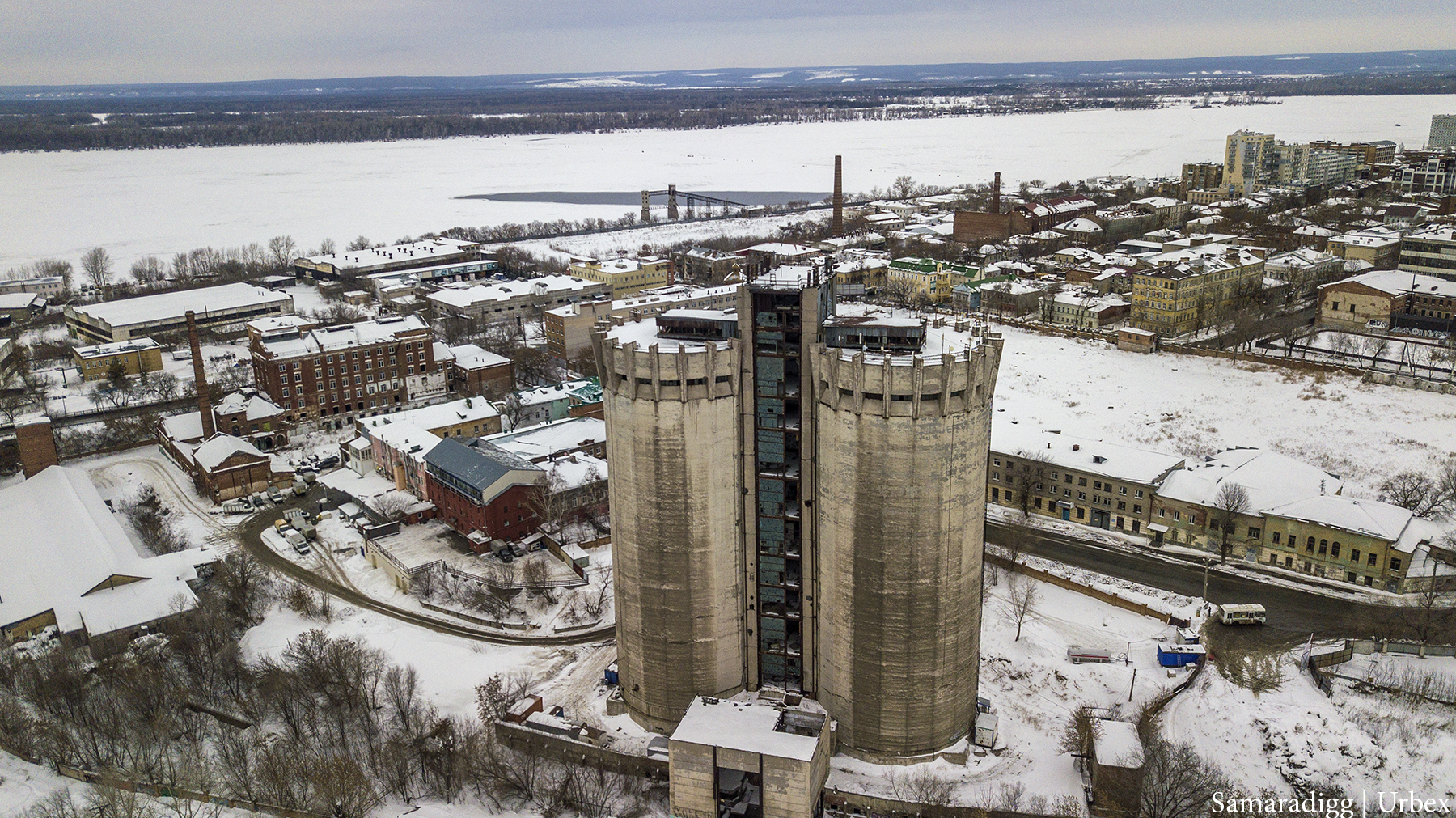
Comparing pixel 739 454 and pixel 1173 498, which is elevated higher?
pixel 739 454

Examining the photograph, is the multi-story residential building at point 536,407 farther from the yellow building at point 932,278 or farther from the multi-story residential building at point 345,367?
the yellow building at point 932,278

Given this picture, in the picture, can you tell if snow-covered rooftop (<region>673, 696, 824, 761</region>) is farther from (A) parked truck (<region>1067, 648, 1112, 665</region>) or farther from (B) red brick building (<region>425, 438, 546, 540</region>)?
(B) red brick building (<region>425, 438, 546, 540</region>)

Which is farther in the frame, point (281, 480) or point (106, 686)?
point (281, 480)

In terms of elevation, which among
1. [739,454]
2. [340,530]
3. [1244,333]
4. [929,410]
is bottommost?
[340,530]

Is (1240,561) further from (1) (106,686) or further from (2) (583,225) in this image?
(2) (583,225)

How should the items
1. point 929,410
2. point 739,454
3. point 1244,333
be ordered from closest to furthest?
point 929,410, point 739,454, point 1244,333

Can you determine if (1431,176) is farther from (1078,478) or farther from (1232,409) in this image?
Answer: (1078,478)

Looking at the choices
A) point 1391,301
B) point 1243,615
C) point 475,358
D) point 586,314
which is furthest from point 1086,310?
point 475,358

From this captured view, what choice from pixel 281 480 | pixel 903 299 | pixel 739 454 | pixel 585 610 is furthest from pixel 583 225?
pixel 739 454
